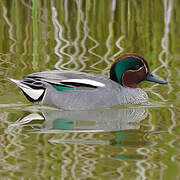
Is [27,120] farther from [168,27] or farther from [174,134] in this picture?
[168,27]

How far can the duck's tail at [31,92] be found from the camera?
788 centimetres

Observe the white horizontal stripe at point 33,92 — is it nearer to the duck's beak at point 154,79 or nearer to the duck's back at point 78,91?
the duck's back at point 78,91

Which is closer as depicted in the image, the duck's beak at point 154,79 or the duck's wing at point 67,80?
the duck's wing at point 67,80

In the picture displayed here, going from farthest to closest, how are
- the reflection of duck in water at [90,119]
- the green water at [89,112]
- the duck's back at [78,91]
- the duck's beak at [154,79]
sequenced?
the duck's beak at [154,79]
the duck's back at [78,91]
the reflection of duck in water at [90,119]
the green water at [89,112]

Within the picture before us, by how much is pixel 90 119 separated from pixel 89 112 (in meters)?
0.42

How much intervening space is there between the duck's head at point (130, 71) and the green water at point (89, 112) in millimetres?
280

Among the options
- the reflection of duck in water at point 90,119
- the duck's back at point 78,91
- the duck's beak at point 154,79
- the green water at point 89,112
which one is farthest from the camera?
the duck's beak at point 154,79

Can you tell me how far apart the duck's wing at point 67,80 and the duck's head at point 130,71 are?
371 millimetres

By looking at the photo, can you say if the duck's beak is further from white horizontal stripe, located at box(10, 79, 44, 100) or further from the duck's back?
white horizontal stripe, located at box(10, 79, 44, 100)

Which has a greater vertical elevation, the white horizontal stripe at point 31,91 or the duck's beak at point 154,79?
the duck's beak at point 154,79

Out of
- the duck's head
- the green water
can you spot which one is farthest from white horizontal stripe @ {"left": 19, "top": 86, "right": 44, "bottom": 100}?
the duck's head

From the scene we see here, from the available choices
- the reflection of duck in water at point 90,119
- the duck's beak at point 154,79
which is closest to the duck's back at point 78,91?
the reflection of duck in water at point 90,119

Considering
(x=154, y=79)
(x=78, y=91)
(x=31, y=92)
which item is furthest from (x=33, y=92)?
(x=154, y=79)

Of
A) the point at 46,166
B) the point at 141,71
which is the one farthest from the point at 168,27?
the point at 46,166
